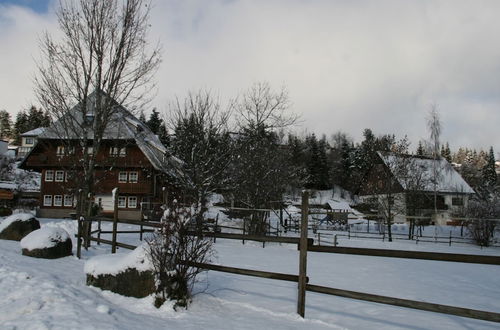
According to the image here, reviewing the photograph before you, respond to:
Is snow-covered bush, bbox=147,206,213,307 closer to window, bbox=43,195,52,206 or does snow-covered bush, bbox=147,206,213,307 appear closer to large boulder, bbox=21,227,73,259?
large boulder, bbox=21,227,73,259

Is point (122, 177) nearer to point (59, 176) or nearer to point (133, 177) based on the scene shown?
point (133, 177)

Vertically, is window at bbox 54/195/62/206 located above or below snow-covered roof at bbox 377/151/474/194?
below

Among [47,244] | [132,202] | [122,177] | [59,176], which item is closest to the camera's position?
[47,244]

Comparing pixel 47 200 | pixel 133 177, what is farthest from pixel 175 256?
pixel 47 200

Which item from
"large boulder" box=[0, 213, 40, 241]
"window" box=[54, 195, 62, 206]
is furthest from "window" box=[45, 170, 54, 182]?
"large boulder" box=[0, 213, 40, 241]

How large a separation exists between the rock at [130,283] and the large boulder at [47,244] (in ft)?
14.2

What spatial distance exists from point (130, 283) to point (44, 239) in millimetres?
5026

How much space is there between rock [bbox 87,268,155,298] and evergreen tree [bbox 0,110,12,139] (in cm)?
12168

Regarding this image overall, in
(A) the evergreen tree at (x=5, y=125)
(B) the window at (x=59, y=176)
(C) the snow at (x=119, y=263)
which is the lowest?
(C) the snow at (x=119, y=263)

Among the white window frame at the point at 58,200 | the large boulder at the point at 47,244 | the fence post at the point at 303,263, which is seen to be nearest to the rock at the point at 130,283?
the fence post at the point at 303,263

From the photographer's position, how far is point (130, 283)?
5891mm

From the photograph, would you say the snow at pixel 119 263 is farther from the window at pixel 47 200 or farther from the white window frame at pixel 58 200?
the window at pixel 47 200

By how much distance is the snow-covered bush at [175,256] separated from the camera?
219 inches

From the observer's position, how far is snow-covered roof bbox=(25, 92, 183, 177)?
46.0 feet
